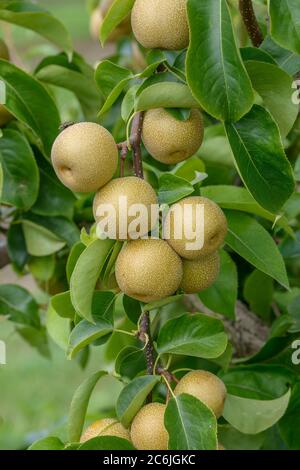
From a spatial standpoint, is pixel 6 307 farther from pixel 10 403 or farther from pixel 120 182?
pixel 10 403

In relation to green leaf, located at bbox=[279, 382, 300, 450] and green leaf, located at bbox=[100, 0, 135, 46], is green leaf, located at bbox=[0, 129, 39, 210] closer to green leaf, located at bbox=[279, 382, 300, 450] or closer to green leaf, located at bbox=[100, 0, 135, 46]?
green leaf, located at bbox=[100, 0, 135, 46]

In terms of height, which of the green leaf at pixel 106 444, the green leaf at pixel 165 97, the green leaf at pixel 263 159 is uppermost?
the green leaf at pixel 165 97

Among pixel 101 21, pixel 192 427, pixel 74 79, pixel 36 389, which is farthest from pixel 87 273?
pixel 36 389

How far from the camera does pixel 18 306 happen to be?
1.24 metres

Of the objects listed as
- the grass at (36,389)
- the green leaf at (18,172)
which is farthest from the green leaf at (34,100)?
the grass at (36,389)

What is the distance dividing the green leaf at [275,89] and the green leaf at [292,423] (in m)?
0.32

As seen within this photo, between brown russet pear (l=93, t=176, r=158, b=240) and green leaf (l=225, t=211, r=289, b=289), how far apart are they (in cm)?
17

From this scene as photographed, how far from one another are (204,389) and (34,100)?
0.47 metres

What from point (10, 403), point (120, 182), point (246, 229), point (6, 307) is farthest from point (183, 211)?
point (10, 403)

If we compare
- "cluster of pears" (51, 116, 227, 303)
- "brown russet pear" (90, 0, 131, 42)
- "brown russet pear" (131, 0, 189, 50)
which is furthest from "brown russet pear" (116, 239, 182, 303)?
"brown russet pear" (90, 0, 131, 42)

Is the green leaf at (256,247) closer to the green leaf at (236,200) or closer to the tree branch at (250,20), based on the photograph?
the green leaf at (236,200)

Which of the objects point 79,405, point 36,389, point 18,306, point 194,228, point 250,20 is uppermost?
point 250,20

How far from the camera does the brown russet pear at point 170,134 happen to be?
2.74 feet

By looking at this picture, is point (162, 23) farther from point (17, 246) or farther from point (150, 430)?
point (17, 246)
